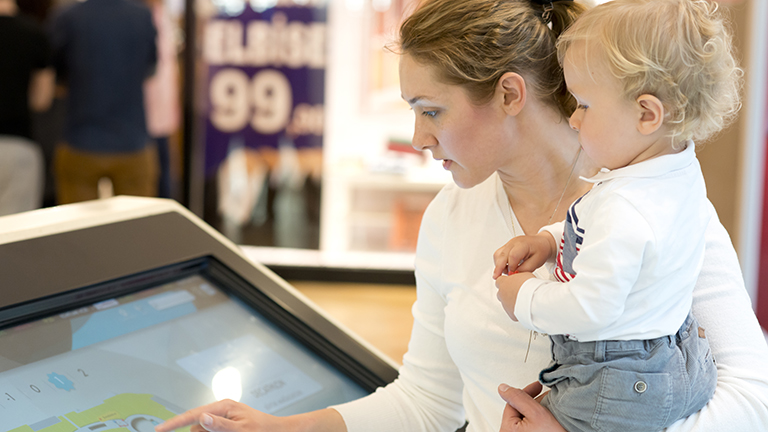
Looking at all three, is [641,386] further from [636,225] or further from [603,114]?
[603,114]

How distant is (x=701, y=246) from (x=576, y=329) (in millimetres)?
198

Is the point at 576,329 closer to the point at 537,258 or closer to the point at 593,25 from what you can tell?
the point at 537,258

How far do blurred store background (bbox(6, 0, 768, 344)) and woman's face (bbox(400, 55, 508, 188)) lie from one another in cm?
277

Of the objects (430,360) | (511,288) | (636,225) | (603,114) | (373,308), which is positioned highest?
(603,114)

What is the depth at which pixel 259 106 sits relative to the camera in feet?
12.7

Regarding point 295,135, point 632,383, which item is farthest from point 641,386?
point 295,135

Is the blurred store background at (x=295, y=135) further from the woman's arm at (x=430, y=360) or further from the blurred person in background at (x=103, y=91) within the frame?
the woman's arm at (x=430, y=360)

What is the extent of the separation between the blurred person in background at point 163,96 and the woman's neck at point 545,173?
9.58ft

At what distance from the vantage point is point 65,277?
2.90 ft

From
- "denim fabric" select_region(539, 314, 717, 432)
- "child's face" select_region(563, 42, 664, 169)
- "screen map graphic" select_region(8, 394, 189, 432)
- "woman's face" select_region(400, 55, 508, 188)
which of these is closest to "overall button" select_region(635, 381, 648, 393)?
"denim fabric" select_region(539, 314, 717, 432)

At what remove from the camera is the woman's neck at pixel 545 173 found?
1.04 m

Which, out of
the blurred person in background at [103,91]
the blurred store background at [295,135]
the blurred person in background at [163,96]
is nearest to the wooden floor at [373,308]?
the blurred store background at [295,135]

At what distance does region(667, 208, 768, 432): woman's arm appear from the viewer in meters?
0.83

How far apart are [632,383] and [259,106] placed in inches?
132
